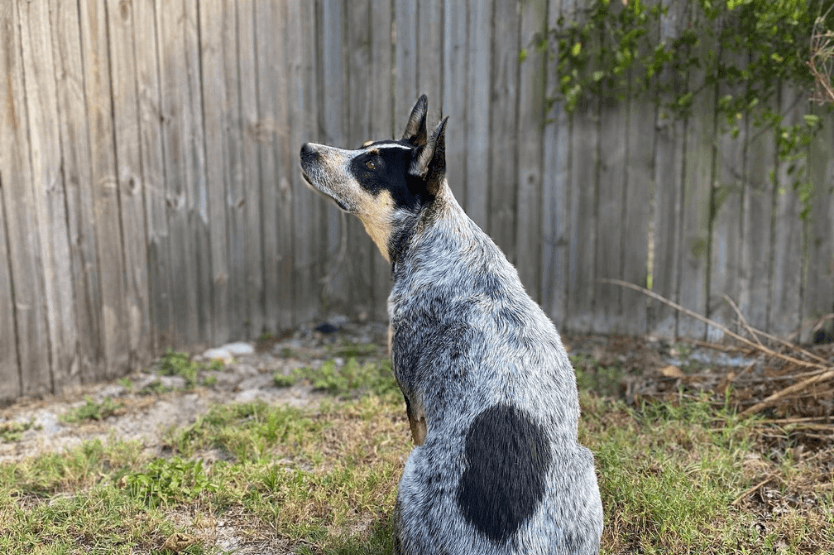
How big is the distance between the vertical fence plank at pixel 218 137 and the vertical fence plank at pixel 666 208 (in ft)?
10.5

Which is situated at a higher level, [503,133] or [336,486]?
[503,133]

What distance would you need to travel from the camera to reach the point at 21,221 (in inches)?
169

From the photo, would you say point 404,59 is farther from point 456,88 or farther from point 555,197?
point 555,197

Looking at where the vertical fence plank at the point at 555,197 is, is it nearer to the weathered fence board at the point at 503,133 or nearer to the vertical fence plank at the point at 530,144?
the vertical fence plank at the point at 530,144

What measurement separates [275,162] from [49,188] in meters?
1.83

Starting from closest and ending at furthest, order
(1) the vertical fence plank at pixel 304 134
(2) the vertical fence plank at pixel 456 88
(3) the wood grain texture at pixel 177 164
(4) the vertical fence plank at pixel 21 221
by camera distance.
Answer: (4) the vertical fence plank at pixel 21 221 → (3) the wood grain texture at pixel 177 164 → (2) the vertical fence plank at pixel 456 88 → (1) the vertical fence plank at pixel 304 134

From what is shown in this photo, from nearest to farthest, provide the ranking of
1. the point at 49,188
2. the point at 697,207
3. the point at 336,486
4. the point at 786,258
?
the point at 336,486, the point at 49,188, the point at 786,258, the point at 697,207

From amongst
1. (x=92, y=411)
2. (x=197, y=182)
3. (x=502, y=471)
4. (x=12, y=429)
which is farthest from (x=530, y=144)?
(x=12, y=429)

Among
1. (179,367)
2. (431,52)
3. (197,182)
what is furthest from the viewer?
(431,52)

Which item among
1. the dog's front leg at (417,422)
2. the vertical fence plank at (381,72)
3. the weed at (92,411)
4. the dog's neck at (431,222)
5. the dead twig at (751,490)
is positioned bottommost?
the dead twig at (751,490)

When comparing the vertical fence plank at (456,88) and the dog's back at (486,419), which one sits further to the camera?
the vertical fence plank at (456,88)

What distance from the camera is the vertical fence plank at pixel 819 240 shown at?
529 cm

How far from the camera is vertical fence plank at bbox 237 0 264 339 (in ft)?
17.9

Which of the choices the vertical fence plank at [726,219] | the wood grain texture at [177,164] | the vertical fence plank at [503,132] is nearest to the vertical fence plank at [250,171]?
the wood grain texture at [177,164]
